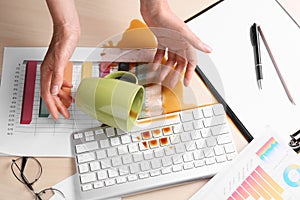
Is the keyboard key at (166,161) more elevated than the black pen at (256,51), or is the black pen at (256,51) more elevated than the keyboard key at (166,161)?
the black pen at (256,51)

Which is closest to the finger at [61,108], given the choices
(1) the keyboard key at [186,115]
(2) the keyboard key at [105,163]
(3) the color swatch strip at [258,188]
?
(2) the keyboard key at [105,163]

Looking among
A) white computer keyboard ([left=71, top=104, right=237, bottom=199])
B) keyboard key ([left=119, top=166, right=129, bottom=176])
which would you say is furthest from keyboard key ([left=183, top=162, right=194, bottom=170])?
keyboard key ([left=119, top=166, right=129, bottom=176])

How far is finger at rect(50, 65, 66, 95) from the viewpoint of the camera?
817mm

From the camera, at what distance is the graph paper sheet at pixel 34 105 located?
837mm

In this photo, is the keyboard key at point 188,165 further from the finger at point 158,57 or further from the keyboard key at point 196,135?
the finger at point 158,57

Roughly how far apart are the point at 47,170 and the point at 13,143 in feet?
0.27

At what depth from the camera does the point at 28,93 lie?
0.88m

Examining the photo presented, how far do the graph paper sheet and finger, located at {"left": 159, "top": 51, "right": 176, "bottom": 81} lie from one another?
0.12ft

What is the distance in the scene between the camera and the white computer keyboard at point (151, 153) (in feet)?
2.64

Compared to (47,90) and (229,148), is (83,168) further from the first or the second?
(229,148)

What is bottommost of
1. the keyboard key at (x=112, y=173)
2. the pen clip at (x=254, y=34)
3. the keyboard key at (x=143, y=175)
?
the keyboard key at (x=143, y=175)

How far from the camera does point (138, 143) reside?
836mm

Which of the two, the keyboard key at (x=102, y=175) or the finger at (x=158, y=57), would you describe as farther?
the finger at (x=158, y=57)

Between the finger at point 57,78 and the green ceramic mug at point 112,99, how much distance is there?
1.4 inches
